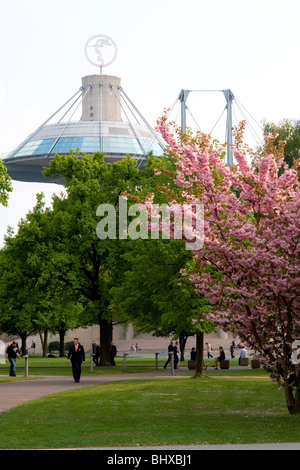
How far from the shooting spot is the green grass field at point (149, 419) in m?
13.7

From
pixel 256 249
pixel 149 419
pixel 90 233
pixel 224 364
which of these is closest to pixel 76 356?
pixel 149 419

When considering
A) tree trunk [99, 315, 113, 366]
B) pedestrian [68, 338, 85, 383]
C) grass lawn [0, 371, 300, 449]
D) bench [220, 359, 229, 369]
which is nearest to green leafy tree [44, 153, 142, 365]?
tree trunk [99, 315, 113, 366]

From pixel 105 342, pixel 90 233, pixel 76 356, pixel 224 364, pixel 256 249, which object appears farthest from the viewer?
pixel 105 342

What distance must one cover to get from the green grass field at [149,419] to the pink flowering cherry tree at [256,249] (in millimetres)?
1700

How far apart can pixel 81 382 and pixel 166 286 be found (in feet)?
18.9

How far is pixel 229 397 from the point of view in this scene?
75.3 feet

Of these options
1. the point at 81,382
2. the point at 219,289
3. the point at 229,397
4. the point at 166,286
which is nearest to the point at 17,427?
the point at 219,289

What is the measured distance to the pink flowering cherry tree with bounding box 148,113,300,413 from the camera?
1739 cm

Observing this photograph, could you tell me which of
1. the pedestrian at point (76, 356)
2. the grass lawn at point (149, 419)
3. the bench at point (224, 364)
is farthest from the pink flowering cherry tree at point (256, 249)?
the bench at point (224, 364)

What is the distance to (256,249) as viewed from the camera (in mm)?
17453

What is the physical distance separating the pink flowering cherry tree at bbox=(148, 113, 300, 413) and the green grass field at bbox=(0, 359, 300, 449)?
1700 millimetres

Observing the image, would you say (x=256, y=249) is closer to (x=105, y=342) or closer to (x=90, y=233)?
(x=90, y=233)

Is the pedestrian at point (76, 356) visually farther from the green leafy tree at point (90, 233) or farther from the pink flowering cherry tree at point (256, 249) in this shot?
the green leafy tree at point (90, 233)
